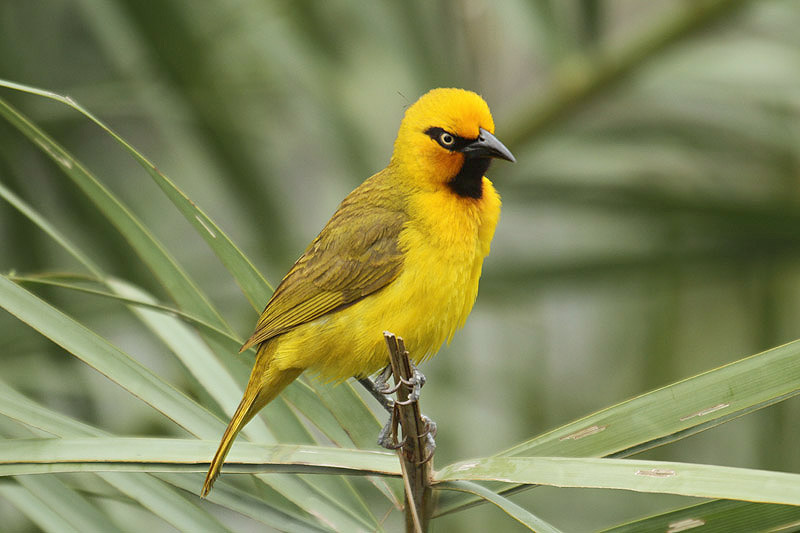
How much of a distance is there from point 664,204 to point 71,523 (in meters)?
2.07

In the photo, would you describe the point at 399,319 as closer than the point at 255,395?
No

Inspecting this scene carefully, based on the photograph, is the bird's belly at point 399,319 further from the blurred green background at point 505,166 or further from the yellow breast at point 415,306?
the blurred green background at point 505,166

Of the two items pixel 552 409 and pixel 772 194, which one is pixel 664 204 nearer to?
pixel 772 194

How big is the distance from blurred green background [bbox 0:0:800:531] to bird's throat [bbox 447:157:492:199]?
27.6 inches

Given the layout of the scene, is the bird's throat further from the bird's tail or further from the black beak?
the bird's tail

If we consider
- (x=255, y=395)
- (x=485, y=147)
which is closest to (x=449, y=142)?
(x=485, y=147)

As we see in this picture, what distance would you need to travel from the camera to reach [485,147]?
2113 millimetres

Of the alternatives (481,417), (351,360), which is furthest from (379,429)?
(481,417)

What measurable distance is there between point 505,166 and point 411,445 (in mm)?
1754

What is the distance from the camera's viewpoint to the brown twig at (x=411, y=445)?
160cm

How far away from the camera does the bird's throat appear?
7.30 ft

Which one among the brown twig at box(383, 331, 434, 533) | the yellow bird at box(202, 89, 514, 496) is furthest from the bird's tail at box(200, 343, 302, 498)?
the brown twig at box(383, 331, 434, 533)

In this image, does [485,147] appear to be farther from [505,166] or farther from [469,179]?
[505,166]

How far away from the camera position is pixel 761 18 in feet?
9.53
